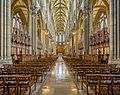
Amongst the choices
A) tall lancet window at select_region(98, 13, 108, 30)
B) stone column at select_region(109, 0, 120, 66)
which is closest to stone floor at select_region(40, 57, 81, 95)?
stone column at select_region(109, 0, 120, 66)

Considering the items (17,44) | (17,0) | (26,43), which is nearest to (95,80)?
(17,44)

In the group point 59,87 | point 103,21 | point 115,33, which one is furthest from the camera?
point 103,21

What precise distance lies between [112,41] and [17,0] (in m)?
22.8

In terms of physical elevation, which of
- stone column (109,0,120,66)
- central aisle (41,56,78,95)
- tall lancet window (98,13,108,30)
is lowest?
central aisle (41,56,78,95)

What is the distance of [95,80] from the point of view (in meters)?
9.01

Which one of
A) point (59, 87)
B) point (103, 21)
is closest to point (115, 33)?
point (59, 87)

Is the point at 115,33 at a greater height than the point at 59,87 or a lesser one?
greater

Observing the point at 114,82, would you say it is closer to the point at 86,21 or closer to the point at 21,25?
the point at 86,21

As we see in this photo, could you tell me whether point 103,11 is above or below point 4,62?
above

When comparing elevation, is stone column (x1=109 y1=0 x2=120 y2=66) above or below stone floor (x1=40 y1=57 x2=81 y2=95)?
above

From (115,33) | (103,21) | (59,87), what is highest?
(103,21)

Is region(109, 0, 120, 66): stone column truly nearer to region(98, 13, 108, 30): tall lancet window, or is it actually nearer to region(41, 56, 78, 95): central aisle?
region(41, 56, 78, 95): central aisle

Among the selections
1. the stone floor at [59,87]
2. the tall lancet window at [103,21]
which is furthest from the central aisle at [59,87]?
the tall lancet window at [103,21]

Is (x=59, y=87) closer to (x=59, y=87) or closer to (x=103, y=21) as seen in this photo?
(x=59, y=87)
